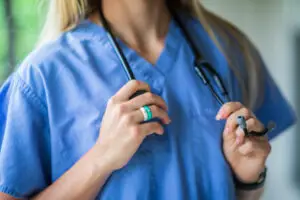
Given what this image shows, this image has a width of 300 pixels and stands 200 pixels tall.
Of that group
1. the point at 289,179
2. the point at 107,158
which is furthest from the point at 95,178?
the point at 289,179

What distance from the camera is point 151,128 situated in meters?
0.69

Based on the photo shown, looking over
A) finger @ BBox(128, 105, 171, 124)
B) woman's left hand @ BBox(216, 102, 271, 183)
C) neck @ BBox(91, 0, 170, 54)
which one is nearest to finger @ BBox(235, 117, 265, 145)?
woman's left hand @ BBox(216, 102, 271, 183)

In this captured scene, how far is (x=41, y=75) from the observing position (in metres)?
0.73

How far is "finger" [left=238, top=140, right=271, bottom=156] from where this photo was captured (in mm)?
759

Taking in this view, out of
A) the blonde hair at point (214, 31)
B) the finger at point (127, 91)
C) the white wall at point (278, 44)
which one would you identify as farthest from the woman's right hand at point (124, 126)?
the white wall at point (278, 44)

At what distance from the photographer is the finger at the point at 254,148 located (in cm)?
76

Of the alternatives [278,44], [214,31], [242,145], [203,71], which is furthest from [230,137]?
[278,44]

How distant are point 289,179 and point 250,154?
0.90 metres

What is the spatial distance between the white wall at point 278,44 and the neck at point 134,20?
0.84 metres

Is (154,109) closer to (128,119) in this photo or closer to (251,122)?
(128,119)

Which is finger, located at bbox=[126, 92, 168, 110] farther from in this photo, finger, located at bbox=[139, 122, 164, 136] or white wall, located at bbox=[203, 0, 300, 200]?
white wall, located at bbox=[203, 0, 300, 200]

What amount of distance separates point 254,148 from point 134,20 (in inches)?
13.3

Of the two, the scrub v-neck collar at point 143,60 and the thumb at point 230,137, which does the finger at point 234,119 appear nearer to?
the thumb at point 230,137

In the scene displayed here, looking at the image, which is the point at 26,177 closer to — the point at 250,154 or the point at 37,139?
the point at 37,139
